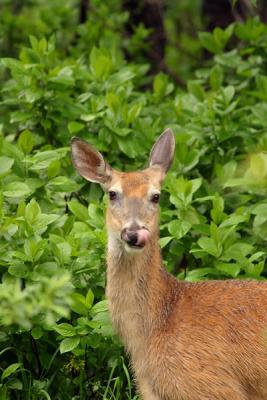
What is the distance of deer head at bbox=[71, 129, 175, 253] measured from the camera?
19.9ft

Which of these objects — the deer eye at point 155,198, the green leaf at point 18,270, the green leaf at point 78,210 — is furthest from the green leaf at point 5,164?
the deer eye at point 155,198

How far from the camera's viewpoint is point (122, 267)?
636 cm

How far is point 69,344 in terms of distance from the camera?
6613mm

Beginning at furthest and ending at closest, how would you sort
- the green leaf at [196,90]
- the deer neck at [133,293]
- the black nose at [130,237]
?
1. the green leaf at [196,90]
2. the deer neck at [133,293]
3. the black nose at [130,237]

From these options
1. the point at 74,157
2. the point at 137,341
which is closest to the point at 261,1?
the point at 74,157

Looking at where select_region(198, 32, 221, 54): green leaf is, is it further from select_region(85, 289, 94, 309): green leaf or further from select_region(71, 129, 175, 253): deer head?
select_region(85, 289, 94, 309): green leaf

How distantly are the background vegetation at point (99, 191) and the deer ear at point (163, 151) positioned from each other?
18.3 inches

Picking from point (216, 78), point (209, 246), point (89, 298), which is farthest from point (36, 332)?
point (216, 78)

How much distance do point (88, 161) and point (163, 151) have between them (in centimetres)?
50

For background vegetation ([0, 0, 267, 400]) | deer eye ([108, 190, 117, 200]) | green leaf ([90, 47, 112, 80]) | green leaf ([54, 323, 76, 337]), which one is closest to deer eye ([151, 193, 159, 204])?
deer eye ([108, 190, 117, 200])

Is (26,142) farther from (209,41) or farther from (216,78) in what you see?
(209,41)

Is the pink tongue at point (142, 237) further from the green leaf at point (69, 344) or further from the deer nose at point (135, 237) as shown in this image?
the green leaf at point (69, 344)

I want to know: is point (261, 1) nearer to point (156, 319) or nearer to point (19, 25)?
point (19, 25)

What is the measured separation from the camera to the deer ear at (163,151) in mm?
6867
